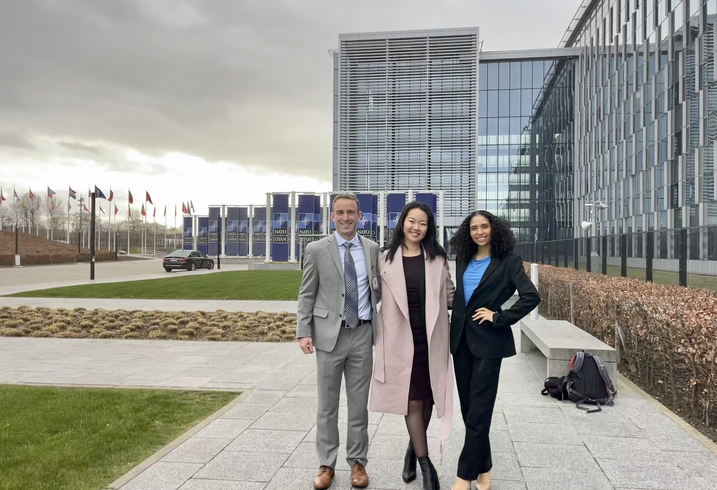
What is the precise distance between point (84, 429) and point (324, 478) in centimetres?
244

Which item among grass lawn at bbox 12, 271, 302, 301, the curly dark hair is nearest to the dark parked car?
grass lawn at bbox 12, 271, 302, 301

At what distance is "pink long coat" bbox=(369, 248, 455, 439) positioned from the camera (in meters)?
3.29

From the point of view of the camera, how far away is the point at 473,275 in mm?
3350

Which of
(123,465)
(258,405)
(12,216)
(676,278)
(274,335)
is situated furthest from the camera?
(12,216)

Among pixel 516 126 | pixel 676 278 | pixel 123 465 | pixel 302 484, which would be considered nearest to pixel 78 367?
pixel 123 465

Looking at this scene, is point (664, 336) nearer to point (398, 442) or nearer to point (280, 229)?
point (398, 442)

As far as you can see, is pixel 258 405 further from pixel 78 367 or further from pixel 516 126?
pixel 516 126

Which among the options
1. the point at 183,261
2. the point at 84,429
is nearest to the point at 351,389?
the point at 84,429

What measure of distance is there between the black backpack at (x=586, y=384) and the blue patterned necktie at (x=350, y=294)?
9.84 ft

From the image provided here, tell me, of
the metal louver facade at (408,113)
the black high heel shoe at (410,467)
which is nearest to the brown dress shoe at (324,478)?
the black high heel shoe at (410,467)

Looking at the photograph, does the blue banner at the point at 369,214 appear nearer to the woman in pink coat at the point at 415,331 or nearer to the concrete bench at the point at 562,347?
the concrete bench at the point at 562,347

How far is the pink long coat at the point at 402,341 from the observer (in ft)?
10.8

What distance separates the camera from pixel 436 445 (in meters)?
4.28

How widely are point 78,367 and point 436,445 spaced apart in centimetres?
535
